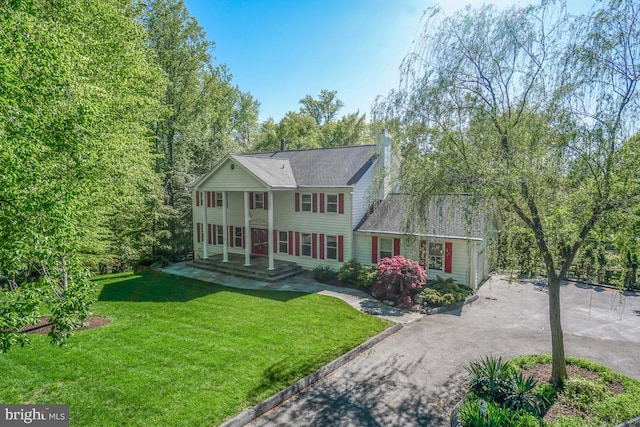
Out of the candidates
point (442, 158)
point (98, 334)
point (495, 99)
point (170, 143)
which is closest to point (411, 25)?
point (495, 99)

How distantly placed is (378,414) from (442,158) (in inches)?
212

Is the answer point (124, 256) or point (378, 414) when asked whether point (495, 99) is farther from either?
point (124, 256)

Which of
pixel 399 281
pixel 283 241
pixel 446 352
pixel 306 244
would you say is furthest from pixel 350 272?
pixel 446 352

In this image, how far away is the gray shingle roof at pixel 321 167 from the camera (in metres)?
18.5

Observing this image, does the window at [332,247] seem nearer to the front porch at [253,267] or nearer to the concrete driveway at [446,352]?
the front porch at [253,267]

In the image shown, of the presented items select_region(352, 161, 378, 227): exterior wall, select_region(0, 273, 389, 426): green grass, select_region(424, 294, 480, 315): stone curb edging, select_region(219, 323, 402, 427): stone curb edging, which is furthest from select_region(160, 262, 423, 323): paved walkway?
select_region(352, 161, 378, 227): exterior wall

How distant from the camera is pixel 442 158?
24.0ft

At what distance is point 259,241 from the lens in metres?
22.1

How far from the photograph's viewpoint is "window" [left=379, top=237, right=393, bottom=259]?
679 inches

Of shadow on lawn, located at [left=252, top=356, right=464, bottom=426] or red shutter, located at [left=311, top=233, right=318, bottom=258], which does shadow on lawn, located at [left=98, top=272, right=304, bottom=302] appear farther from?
shadow on lawn, located at [left=252, top=356, right=464, bottom=426]

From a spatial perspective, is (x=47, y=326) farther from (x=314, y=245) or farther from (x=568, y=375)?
(x=568, y=375)

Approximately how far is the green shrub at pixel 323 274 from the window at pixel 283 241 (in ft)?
9.86

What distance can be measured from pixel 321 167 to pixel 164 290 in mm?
10578

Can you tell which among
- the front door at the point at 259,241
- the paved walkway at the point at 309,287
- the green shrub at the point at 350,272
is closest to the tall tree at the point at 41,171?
the paved walkway at the point at 309,287
